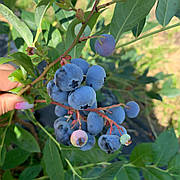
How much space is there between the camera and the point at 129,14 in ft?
1.92

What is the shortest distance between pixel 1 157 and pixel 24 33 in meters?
0.62

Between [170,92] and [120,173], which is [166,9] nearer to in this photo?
[120,173]

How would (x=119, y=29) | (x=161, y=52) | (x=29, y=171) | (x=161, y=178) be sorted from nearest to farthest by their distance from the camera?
(x=119, y=29) < (x=161, y=178) < (x=29, y=171) < (x=161, y=52)

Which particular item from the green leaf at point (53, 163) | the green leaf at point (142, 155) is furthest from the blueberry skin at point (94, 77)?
the green leaf at point (142, 155)

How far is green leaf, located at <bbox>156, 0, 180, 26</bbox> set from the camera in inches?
25.6

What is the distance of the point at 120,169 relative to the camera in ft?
2.93

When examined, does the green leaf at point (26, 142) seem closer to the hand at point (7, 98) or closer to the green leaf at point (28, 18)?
the hand at point (7, 98)

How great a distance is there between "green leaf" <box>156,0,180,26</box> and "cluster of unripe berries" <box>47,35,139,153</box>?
25 cm

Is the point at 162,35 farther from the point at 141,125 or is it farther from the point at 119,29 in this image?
the point at 119,29

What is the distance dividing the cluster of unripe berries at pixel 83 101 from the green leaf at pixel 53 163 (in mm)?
179

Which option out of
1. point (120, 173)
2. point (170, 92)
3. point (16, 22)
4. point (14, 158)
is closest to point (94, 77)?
point (16, 22)

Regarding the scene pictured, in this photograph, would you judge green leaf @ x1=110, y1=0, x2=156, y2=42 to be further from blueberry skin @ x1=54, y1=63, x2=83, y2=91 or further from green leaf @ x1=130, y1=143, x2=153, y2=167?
green leaf @ x1=130, y1=143, x2=153, y2=167

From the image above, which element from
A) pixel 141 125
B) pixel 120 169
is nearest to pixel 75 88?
pixel 120 169

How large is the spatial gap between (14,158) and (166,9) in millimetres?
1050
